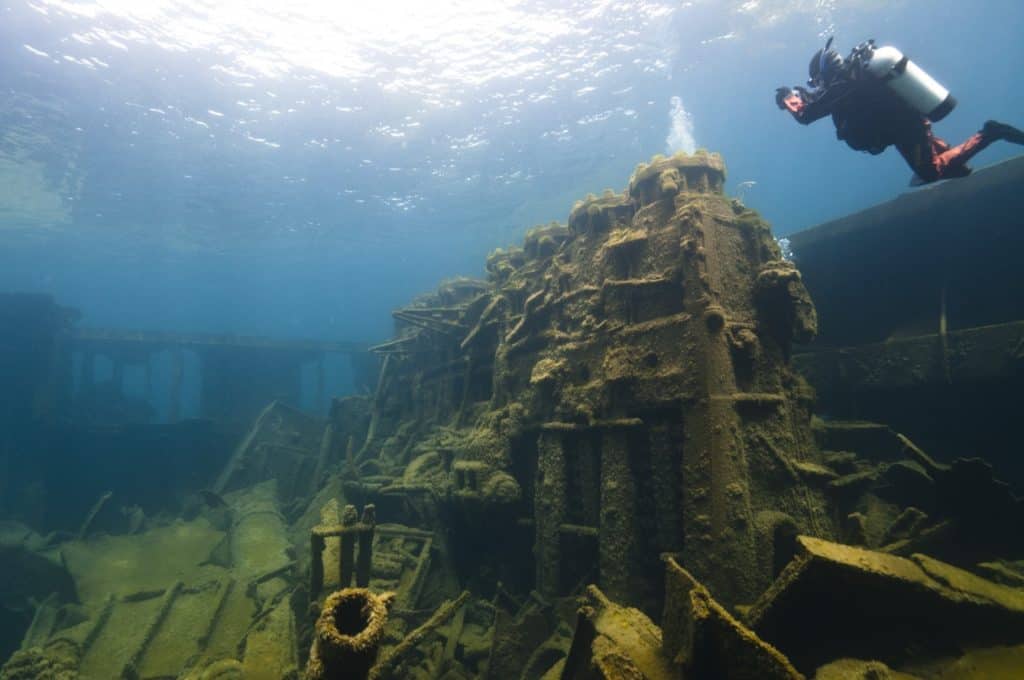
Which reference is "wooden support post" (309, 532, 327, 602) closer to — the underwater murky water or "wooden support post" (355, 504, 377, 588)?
the underwater murky water

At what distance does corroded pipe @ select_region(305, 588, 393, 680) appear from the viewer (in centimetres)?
180

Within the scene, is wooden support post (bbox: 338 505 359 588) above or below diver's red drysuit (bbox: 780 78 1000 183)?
below

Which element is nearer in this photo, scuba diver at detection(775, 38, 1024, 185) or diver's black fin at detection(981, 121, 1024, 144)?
diver's black fin at detection(981, 121, 1024, 144)

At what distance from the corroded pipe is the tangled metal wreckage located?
10 mm

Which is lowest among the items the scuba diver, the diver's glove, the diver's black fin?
the diver's black fin

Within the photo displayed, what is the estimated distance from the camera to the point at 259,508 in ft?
42.6

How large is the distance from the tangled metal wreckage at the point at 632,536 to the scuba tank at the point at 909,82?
7.31 feet

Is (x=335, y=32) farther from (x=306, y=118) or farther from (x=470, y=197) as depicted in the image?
(x=470, y=197)

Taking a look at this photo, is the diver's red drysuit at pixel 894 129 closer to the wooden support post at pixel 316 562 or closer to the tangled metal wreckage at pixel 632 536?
the tangled metal wreckage at pixel 632 536

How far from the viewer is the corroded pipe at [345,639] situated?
1796mm

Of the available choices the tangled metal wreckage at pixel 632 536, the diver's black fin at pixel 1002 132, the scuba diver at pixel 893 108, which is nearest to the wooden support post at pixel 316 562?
the tangled metal wreckage at pixel 632 536

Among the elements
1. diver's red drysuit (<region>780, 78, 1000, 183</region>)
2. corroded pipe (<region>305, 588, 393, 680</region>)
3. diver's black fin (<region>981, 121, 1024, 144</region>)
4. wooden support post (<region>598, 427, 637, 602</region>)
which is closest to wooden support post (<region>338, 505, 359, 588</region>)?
wooden support post (<region>598, 427, 637, 602</region>)

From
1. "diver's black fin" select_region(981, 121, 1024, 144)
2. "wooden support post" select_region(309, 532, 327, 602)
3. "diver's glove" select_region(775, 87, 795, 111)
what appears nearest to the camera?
"diver's black fin" select_region(981, 121, 1024, 144)

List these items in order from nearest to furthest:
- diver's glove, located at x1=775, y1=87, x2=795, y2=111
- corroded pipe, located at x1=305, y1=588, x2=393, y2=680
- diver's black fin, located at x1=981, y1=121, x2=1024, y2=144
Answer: corroded pipe, located at x1=305, y1=588, x2=393, y2=680 → diver's black fin, located at x1=981, y1=121, x2=1024, y2=144 → diver's glove, located at x1=775, y1=87, x2=795, y2=111
